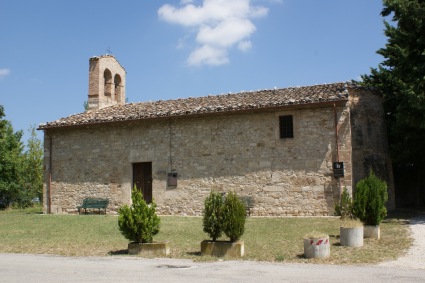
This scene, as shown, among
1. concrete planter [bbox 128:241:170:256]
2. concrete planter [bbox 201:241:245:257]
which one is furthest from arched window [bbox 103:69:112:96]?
concrete planter [bbox 201:241:245:257]

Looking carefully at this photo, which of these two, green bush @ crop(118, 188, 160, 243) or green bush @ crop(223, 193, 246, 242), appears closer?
green bush @ crop(223, 193, 246, 242)

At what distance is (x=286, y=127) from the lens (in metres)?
16.9

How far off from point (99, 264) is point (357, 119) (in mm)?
12916

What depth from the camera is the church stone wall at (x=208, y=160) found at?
1625 cm

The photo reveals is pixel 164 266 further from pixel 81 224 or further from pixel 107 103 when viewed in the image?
pixel 107 103

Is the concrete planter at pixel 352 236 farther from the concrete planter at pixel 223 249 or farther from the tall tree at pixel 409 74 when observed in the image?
the tall tree at pixel 409 74

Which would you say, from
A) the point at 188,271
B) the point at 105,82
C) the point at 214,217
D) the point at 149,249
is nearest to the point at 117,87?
the point at 105,82

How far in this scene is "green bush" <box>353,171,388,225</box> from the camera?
1114cm

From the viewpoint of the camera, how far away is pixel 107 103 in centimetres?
2256

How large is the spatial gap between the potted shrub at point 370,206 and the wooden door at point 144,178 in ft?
31.7

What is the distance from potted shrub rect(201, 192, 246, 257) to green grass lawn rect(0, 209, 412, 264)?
32 centimetres

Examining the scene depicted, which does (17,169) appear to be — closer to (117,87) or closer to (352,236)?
(117,87)

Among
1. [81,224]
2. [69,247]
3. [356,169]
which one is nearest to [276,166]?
[356,169]

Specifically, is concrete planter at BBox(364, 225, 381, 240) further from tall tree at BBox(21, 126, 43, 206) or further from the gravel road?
tall tree at BBox(21, 126, 43, 206)
